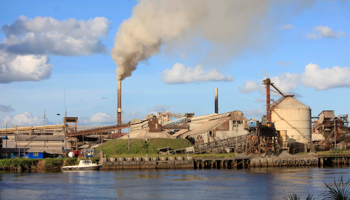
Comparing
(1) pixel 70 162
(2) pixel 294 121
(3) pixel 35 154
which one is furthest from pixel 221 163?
(3) pixel 35 154

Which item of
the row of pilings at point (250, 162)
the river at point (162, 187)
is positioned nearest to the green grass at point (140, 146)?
the row of pilings at point (250, 162)

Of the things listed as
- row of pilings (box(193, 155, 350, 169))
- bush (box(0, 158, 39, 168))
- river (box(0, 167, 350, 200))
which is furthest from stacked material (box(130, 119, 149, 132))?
river (box(0, 167, 350, 200))

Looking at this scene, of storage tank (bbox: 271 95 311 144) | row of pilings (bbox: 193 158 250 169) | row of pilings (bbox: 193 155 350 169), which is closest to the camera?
row of pilings (bbox: 193 158 250 169)

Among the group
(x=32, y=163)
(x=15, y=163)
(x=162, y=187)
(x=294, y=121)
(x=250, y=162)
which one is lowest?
(x=162, y=187)

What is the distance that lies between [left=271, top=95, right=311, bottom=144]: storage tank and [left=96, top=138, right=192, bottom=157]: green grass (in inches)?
929

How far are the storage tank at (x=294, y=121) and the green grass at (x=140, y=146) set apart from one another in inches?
929

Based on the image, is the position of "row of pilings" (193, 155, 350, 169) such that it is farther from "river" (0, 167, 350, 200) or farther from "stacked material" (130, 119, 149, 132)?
"stacked material" (130, 119, 149, 132)

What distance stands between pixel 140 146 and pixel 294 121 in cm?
3826

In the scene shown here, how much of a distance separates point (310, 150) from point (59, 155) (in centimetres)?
6048

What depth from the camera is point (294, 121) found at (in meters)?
105

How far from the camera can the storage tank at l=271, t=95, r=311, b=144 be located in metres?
105

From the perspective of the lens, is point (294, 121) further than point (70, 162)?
Yes

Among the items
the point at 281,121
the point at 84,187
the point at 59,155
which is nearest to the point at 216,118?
the point at 281,121

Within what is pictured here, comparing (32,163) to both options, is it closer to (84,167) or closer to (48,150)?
(84,167)
